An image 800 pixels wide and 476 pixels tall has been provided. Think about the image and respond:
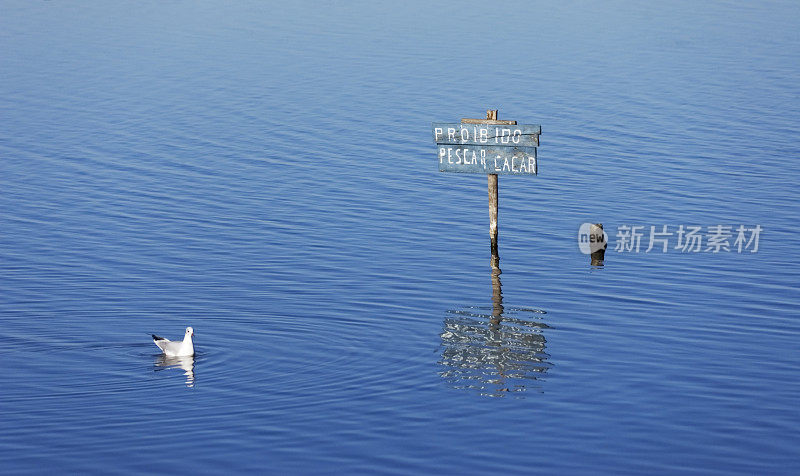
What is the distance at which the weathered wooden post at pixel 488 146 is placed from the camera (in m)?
23.8

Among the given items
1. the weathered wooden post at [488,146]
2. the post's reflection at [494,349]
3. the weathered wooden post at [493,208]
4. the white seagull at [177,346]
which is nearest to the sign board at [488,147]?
the weathered wooden post at [488,146]

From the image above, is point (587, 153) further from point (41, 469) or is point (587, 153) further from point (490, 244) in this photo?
point (41, 469)

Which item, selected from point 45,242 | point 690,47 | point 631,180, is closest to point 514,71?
point 690,47

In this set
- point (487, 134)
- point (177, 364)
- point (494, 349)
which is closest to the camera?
point (177, 364)

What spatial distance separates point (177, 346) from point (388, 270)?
7.24 m

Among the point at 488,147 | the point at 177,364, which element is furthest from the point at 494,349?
the point at 177,364

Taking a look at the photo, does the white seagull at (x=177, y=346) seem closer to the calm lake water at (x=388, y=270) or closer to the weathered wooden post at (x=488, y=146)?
the calm lake water at (x=388, y=270)

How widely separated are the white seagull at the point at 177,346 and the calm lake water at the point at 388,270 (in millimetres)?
548

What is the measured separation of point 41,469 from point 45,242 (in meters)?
13.3

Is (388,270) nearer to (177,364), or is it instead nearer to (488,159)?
(488,159)

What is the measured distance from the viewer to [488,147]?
24.2 meters

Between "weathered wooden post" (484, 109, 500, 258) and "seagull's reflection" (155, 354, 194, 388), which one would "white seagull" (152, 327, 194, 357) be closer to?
"seagull's reflection" (155, 354, 194, 388)

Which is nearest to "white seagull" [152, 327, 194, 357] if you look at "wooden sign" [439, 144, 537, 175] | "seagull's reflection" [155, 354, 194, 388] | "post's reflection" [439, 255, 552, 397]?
"seagull's reflection" [155, 354, 194, 388]

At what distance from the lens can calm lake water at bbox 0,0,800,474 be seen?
54.4ft
